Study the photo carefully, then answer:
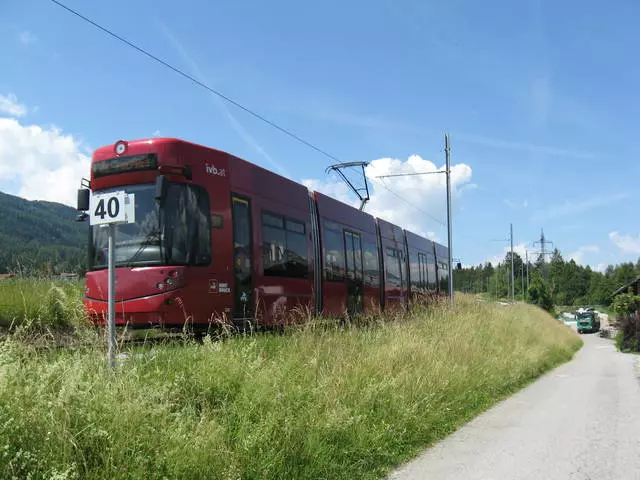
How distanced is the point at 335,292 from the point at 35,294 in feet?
23.1

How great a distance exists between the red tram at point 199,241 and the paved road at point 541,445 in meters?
4.00

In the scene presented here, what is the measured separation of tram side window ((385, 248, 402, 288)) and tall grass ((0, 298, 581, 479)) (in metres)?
10.6

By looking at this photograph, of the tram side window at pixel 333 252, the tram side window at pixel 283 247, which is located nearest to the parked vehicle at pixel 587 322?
the tram side window at pixel 333 252

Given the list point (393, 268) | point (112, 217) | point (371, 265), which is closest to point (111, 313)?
point (112, 217)

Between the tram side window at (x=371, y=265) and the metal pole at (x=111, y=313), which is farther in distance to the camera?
the tram side window at (x=371, y=265)

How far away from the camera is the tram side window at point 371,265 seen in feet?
57.2

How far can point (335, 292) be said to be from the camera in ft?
48.9

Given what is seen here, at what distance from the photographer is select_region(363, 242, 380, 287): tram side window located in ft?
57.2

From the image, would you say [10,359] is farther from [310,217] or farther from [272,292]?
[310,217]

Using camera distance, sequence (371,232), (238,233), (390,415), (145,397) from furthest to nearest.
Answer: (371,232) → (238,233) → (390,415) → (145,397)

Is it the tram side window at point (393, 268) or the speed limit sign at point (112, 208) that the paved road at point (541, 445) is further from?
the tram side window at point (393, 268)

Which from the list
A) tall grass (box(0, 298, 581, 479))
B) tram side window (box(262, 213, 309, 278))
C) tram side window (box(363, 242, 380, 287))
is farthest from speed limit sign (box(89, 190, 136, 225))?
tram side window (box(363, 242, 380, 287))

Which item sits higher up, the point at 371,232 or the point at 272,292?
the point at 371,232

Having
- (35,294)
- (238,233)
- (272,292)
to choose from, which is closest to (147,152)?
(238,233)
